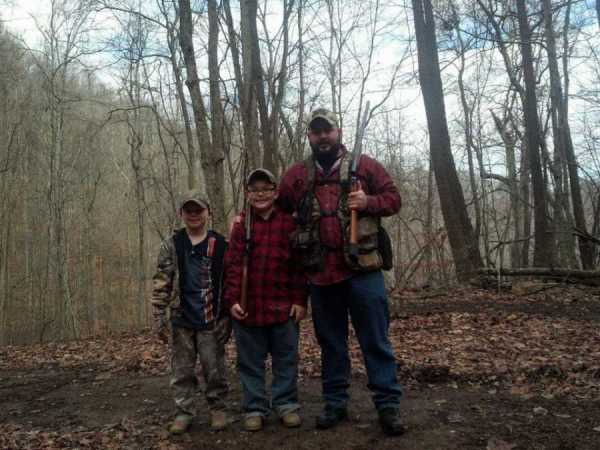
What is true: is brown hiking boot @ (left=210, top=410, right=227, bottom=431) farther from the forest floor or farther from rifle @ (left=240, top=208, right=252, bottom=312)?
rifle @ (left=240, top=208, right=252, bottom=312)

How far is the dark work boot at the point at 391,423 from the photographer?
11.6 feet

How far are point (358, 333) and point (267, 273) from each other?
2.74ft

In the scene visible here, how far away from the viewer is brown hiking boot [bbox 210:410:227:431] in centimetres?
395

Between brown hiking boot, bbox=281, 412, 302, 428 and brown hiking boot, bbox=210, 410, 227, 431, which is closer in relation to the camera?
brown hiking boot, bbox=281, 412, 302, 428

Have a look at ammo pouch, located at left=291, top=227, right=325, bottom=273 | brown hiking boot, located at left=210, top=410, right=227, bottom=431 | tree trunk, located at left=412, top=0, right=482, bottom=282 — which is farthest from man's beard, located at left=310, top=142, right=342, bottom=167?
tree trunk, located at left=412, top=0, right=482, bottom=282

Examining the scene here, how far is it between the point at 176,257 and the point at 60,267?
17860mm

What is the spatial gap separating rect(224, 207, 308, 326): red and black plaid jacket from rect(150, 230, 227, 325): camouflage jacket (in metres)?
0.26

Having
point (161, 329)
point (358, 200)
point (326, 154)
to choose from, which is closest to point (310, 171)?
point (326, 154)

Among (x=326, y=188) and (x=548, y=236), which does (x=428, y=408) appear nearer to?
(x=326, y=188)

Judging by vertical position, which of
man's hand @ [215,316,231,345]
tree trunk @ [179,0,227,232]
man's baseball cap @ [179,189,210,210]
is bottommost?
man's hand @ [215,316,231,345]

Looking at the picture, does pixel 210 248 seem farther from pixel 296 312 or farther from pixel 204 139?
pixel 204 139

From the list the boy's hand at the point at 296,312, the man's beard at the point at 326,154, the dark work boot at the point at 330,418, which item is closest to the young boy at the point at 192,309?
the boy's hand at the point at 296,312

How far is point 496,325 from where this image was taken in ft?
24.8

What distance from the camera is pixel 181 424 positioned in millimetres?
3967
